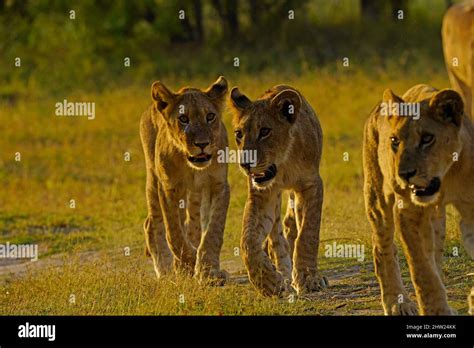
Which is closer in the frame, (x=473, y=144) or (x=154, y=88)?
(x=473, y=144)

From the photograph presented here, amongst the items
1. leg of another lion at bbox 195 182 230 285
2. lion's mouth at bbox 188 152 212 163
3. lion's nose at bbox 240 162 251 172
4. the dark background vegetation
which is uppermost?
the dark background vegetation

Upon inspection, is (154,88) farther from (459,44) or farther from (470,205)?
(459,44)

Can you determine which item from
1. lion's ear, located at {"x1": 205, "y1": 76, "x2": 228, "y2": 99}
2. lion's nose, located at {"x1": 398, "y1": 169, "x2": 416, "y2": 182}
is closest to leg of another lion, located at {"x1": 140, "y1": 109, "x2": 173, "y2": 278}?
lion's ear, located at {"x1": 205, "y1": 76, "x2": 228, "y2": 99}

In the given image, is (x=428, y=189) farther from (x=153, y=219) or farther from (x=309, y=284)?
(x=153, y=219)

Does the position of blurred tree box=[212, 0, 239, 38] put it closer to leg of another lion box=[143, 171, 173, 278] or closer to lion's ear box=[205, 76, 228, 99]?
leg of another lion box=[143, 171, 173, 278]

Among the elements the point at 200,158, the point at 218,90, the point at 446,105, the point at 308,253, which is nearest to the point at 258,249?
the point at 308,253

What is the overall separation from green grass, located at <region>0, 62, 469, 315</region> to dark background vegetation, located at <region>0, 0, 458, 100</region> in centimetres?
84

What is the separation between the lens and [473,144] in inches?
237

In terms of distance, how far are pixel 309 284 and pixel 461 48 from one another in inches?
187

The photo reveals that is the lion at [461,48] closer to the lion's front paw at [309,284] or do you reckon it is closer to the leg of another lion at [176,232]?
the leg of another lion at [176,232]

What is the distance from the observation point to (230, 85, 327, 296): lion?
7.26 meters
